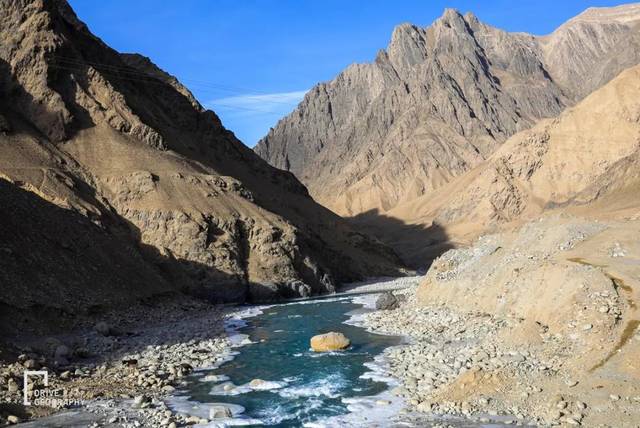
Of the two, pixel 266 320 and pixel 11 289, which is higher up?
pixel 11 289

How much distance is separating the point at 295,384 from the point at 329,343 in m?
6.68

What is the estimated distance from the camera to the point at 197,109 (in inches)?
3952

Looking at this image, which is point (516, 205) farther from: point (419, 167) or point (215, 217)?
point (215, 217)

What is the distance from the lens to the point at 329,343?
2909 centimetres

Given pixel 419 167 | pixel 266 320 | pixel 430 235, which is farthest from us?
pixel 419 167

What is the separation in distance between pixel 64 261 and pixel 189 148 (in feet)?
152

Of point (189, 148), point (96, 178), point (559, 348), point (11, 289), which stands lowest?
point (559, 348)

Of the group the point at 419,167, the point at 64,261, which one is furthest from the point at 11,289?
the point at 419,167

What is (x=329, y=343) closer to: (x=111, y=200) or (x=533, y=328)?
(x=533, y=328)

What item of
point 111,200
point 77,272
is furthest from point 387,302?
point 111,200

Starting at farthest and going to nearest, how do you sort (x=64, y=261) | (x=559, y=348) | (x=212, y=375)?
(x=64, y=261), (x=212, y=375), (x=559, y=348)

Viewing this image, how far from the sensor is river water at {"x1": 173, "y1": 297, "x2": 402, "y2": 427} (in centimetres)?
1844

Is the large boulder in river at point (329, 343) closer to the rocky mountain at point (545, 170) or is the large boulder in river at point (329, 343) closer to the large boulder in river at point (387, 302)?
the large boulder in river at point (387, 302)

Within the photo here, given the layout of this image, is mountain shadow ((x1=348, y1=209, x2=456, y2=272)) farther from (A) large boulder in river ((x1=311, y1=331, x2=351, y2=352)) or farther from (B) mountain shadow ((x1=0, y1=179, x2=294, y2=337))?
(A) large boulder in river ((x1=311, y1=331, x2=351, y2=352))
